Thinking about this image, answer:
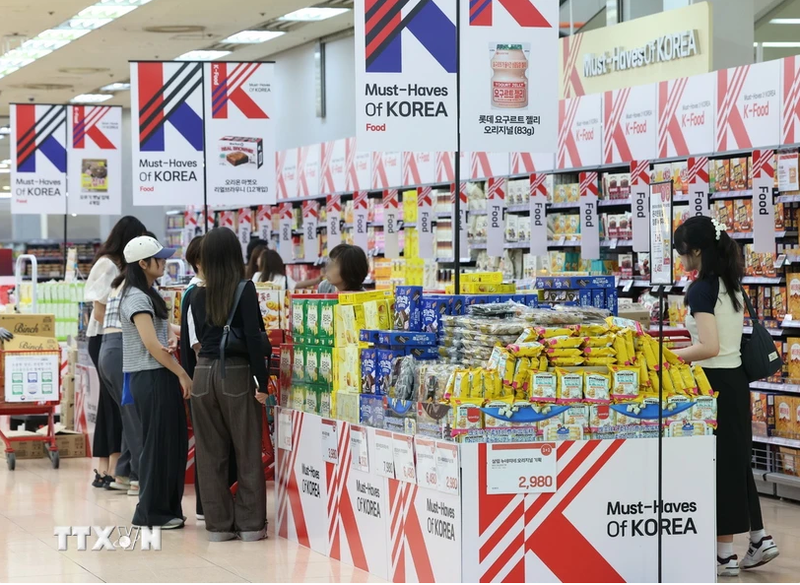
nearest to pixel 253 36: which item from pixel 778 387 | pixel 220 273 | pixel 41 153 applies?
pixel 41 153

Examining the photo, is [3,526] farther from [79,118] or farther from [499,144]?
[79,118]

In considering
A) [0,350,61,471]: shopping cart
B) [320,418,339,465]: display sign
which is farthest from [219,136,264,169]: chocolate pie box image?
[320,418,339,465]: display sign

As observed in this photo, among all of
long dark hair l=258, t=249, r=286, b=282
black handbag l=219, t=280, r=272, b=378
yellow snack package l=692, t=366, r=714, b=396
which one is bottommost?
yellow snack package l=692, t=366, r=714, b=396

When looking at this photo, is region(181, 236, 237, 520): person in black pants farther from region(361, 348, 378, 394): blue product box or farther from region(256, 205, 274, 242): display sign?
region(256, 205, 274, 242): display sign

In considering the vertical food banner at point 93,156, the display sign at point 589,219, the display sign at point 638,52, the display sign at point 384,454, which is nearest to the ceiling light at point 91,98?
the vertical food banner at point 93,156

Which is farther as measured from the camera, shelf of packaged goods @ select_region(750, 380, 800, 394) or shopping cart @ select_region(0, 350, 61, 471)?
shopping cart @ select_region(0, 350, 61, 471)

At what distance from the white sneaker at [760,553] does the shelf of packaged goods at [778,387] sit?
7.95 feet

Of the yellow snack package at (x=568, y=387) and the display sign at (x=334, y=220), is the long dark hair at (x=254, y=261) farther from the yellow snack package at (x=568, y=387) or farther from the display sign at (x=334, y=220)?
the yellow snack package at (x=568, y=387)

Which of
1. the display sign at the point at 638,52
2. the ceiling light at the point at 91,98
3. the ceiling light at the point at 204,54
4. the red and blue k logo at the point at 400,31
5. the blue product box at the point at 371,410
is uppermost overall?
the ceiling light at the point at 204,54

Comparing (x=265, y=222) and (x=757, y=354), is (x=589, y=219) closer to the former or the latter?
(x=757, y=354)

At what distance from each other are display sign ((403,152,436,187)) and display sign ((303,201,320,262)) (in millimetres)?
1645

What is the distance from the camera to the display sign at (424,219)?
443 inches

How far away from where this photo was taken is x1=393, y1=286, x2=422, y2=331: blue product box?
17.6ft

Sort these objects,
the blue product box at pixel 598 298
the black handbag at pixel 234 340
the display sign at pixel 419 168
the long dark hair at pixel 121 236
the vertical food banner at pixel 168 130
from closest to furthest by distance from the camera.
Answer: the blue product box at pixel 598 298, the black handbag at pixel 234 340, the long dark hair at pixel 121 236, the vertical food banner at pixel 168 130, the display sign at pixel 419 168
